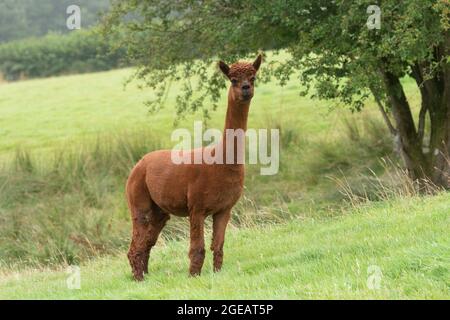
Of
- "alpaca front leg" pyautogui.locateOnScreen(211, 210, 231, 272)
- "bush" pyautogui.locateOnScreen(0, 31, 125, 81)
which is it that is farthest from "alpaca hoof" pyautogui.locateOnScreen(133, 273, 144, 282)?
"bush" pyautogui.locateOnScreen(0, 31, 125, 81)

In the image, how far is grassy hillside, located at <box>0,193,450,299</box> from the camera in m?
7.07

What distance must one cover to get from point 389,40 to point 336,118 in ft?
37.7

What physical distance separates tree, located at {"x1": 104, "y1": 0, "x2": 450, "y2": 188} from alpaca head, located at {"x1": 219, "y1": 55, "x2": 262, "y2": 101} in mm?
5460

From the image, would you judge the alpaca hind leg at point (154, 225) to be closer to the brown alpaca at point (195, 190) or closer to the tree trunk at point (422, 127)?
the brown alpaca at point (195, 190)

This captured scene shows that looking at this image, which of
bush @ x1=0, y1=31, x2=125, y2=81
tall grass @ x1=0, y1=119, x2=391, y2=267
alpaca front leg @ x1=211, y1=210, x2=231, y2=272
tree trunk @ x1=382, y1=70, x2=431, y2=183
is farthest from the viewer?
bush @ x1=0, y1=31, x2=125, y2=81

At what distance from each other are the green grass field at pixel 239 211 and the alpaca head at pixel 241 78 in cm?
182

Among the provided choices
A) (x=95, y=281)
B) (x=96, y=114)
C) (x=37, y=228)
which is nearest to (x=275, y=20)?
(x=37, y=228)

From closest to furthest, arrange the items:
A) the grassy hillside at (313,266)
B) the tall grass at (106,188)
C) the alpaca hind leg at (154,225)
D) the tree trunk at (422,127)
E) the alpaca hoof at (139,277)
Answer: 1. the grassy hillside at (313,266)
2. the alpaca hoof at (139,277)
3. the alpaca hind leg at (154,225)
4. the tree trunk at (422,127)
5. the tall grass at (106,188)

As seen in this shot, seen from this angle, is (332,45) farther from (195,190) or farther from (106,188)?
(106,188)

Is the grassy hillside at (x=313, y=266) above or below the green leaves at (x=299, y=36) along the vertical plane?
below

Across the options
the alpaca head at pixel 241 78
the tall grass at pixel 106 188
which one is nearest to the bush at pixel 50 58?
the tall grass at pixel 106 188

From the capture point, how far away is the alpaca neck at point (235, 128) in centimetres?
824

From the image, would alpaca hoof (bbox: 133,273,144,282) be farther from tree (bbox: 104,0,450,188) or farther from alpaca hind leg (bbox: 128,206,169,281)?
tree (bbox: 104,0,450,188)
